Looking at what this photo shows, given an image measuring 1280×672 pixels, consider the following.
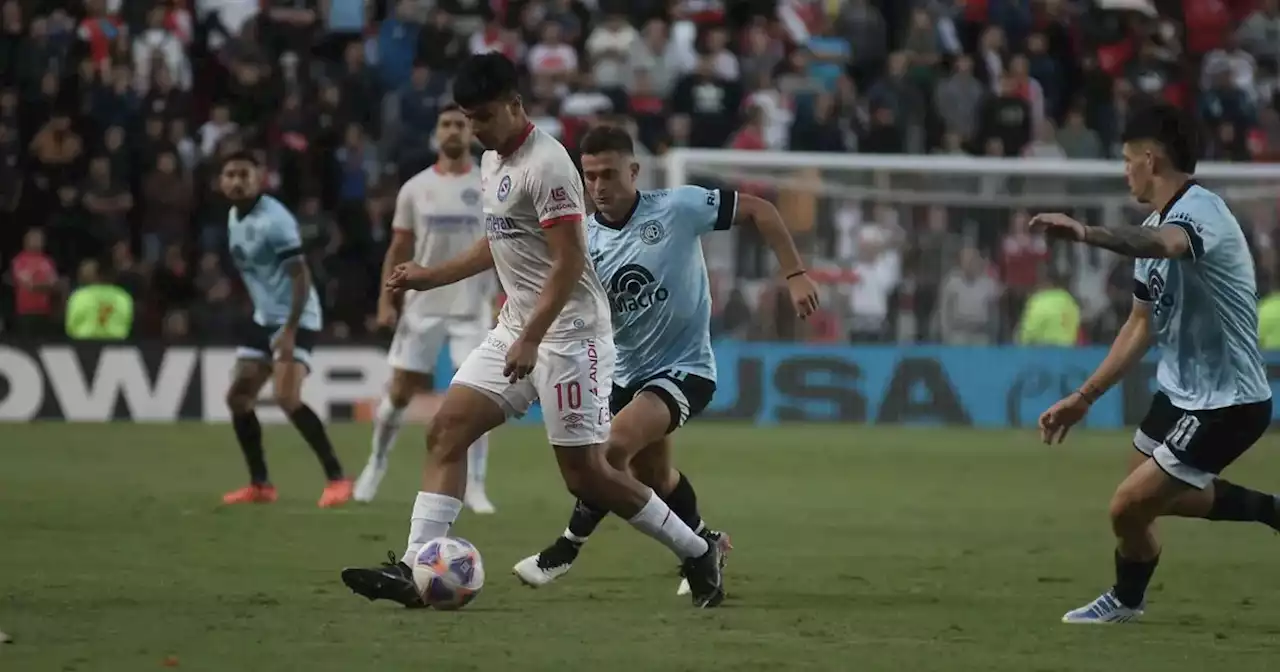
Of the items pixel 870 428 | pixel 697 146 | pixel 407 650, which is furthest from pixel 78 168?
pixel 407 650

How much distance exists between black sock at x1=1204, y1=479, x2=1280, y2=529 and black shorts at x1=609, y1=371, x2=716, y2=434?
2398 millimetres

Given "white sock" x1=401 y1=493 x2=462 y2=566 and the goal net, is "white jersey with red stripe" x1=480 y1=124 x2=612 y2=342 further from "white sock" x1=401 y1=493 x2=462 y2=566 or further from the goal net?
the goal net

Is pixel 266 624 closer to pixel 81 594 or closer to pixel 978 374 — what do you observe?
pixel 81 594

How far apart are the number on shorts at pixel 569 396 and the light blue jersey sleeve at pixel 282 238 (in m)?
5.98

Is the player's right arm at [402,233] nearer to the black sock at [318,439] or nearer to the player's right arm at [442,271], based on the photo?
the black sock at [318,439]

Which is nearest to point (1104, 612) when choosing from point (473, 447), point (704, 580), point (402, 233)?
point (704, 580)

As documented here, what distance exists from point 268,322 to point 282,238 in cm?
69

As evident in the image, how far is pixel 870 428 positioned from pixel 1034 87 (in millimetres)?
7169

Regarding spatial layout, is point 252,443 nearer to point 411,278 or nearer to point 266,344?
point 266,344

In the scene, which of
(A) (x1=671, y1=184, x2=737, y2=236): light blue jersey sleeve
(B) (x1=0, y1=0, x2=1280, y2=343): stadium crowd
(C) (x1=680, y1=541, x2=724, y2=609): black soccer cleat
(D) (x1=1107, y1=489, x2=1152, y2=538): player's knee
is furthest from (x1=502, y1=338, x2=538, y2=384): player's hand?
(B) (x1=0, y1=0, x2=1280, y2=343): stadium crowd

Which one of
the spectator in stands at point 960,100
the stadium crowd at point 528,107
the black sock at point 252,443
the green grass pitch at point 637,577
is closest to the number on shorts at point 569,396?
the green grass pitch at point 637,577

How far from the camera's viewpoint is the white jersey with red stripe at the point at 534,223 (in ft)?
27.6

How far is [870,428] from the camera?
23250mm

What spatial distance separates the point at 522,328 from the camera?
339 inches
